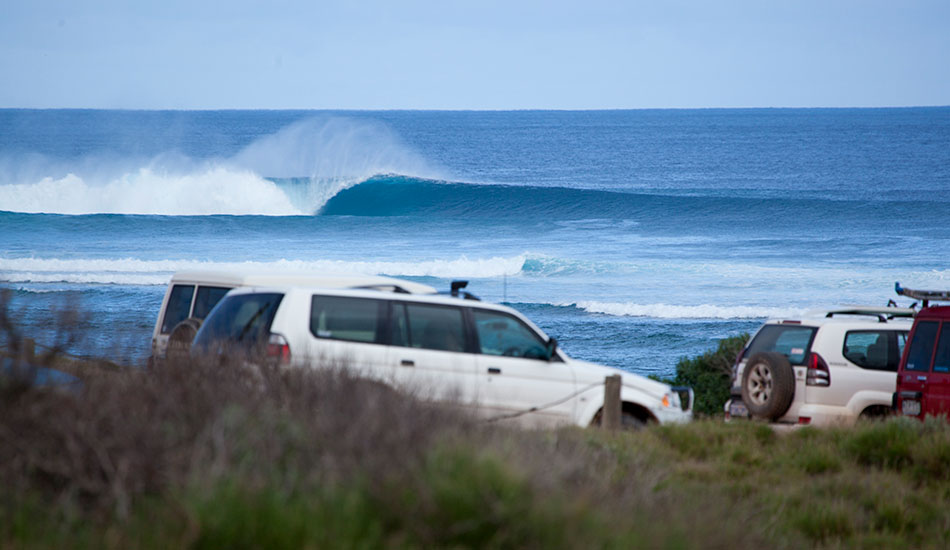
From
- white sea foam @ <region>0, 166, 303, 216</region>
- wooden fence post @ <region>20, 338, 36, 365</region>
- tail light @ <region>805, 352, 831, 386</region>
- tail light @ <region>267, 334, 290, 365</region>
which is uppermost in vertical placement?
white sea foam @ <region>0, 166, 303, 216</region>

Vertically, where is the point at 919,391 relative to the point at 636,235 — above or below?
below

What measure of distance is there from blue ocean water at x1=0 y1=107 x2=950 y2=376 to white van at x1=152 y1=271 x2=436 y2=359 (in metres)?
0.34

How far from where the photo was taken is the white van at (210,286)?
10153 millimetres

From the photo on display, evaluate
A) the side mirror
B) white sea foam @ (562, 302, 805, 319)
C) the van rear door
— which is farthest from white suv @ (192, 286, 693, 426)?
white sea foam @ (562, 302, 805, 319)

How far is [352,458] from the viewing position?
4625mm

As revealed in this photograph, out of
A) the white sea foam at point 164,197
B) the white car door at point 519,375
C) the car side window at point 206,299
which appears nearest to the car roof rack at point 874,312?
the white car door at point 519,375

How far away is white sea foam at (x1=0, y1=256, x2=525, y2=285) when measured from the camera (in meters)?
31.9

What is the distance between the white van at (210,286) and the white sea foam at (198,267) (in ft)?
68.7

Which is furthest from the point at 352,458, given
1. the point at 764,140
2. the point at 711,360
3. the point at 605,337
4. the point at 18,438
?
the point at 764,140

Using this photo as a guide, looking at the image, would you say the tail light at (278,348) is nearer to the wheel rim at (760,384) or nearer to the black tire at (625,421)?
the black tire at (625,421)

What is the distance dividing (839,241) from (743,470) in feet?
114

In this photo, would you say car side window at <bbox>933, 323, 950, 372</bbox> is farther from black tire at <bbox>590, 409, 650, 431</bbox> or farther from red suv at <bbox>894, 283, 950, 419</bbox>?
black tire at <bbox>590, 409, 650, 431</bbox>

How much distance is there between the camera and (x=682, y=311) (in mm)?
26547

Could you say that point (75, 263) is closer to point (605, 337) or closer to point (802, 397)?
point (605, 337)
